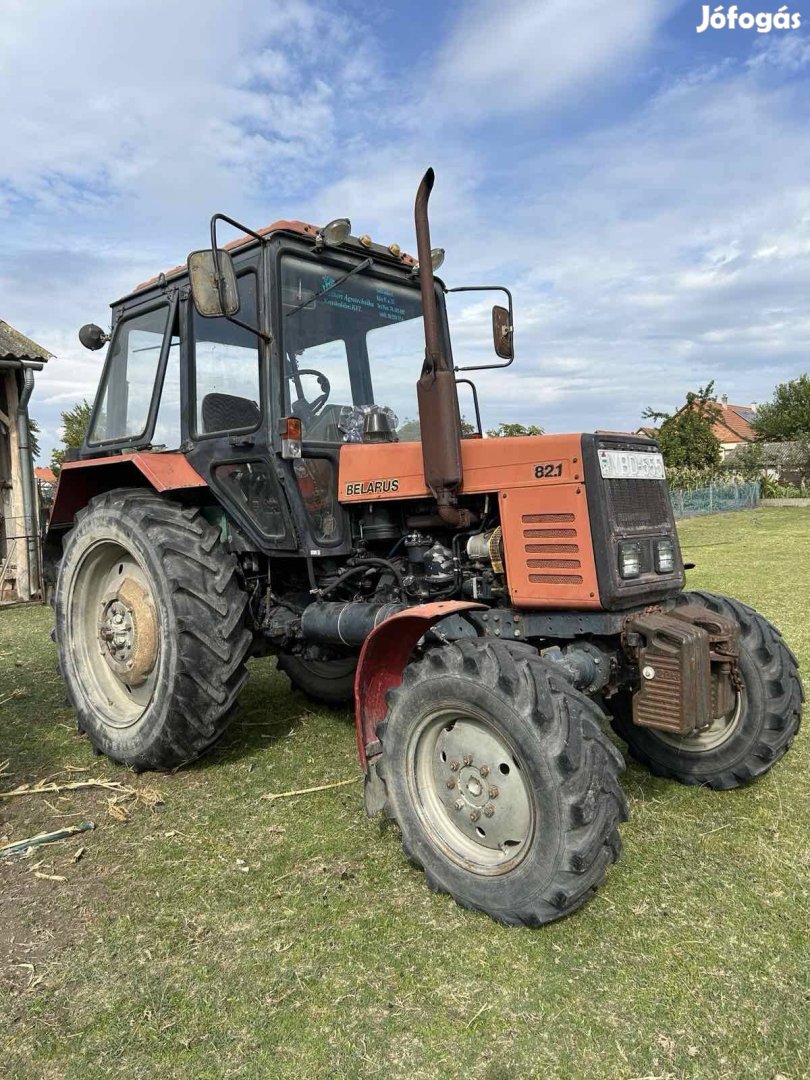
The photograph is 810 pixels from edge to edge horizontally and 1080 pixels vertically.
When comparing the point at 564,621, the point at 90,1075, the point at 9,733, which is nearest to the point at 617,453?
the point at 564,621

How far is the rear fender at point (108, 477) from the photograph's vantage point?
407 cm

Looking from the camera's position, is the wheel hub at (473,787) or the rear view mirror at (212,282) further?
the rear view mirror at (212,282)

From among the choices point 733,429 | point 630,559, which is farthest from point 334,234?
point 733,429

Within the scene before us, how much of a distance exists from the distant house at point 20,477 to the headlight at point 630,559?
9.32 metres

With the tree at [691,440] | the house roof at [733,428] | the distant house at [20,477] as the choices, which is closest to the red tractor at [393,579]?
the distant house at [20,477]

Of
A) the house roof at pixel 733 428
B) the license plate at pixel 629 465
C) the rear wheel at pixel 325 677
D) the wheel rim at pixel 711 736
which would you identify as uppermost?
the house roof at pixel 733 428

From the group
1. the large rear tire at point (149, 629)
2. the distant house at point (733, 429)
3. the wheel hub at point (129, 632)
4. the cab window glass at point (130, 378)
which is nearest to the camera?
the large rear tire at point (149, 629)

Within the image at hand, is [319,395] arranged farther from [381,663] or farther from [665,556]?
[665,556]

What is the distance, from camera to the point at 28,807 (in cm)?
371

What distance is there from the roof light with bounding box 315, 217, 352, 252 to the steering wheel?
0.61 m

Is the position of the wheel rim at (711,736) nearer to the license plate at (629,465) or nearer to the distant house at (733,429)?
the license plate at (629,465)

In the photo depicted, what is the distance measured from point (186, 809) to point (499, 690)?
1778 mm

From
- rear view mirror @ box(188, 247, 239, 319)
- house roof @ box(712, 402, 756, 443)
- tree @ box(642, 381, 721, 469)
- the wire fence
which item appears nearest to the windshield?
rear view mirror @ box(188, 247, 239, 319)

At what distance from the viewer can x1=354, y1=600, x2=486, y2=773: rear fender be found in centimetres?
310
